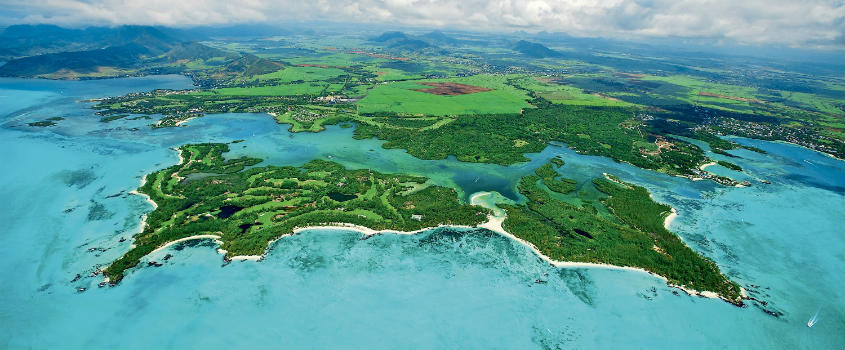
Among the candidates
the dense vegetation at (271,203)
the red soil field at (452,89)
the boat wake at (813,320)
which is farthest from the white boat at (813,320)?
the red soil field at (452,89)

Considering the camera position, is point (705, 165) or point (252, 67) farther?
point (252, 67)

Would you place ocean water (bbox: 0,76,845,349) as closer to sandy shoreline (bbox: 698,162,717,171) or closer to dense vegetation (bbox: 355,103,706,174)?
sandy shoreline (bbox: 698,162,717,171)

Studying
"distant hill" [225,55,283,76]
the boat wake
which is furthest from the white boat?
"distant hill" [225,55,283,76]

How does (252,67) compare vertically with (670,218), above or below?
above

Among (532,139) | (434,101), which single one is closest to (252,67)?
(434,101)

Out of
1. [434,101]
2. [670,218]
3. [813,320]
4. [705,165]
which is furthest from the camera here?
[434,101]

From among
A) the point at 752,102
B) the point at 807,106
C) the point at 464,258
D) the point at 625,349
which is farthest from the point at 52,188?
the point at 807,106

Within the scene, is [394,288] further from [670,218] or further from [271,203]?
[670,218]
